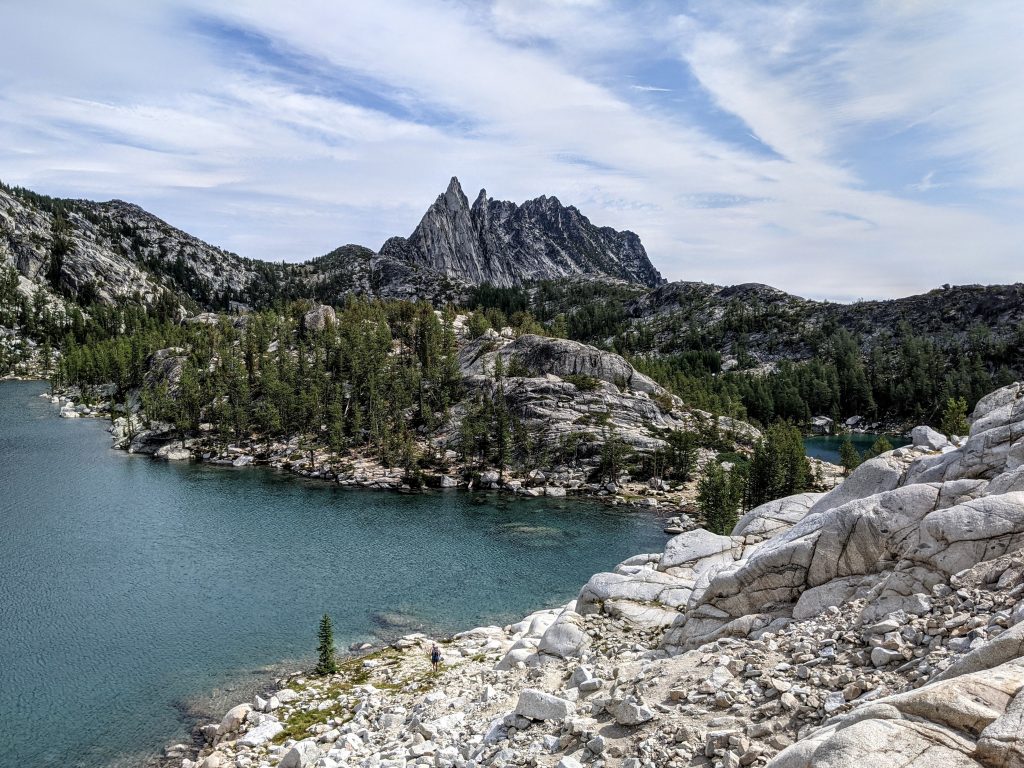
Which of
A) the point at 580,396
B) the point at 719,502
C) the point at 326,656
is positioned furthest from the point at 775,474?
the point at 326,656

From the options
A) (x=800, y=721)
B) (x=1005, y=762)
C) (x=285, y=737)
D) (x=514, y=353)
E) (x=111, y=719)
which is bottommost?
(x=111, y=719)

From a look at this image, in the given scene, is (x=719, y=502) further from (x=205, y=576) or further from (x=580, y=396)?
(x=205, y=576)

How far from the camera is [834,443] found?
535 ft

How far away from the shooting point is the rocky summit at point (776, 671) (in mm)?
12625

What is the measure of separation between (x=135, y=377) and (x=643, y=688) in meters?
198

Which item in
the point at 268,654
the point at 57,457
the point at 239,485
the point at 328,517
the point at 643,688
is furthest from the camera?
the point at 57,457

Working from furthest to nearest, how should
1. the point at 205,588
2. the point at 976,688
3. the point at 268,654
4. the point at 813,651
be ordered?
1. the point at 205,588
2. the point at 268,654
3. the point at 813,651
4. the point at 976,688

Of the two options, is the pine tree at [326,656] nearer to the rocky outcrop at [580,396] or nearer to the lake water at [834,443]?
the rocky outcrop at [580,396]

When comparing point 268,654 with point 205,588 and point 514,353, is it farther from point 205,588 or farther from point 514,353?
point 514,353

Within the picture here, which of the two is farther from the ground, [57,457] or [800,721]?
[800,721]

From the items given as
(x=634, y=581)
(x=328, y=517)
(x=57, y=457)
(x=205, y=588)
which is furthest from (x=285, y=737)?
(x=57, y=457)

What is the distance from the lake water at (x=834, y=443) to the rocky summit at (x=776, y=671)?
115 m

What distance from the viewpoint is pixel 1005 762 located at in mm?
10148

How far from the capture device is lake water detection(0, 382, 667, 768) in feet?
133
